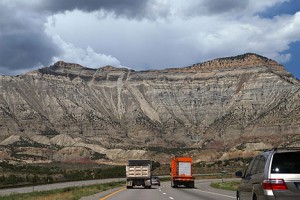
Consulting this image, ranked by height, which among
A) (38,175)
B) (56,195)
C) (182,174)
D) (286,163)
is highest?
(286,163)

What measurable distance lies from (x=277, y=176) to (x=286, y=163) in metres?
0.52

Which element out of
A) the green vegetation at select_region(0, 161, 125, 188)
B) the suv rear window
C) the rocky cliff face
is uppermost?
the rocky cliff face

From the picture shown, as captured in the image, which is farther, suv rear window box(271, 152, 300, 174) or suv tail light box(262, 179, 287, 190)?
suv rear window box(271, 152, 300, 174)

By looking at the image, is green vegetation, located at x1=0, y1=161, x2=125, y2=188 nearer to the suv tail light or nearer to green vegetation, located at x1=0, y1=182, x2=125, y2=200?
green vegetation, located at x1=0, y1=182, x2=125, y2=200

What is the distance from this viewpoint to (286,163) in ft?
37.9

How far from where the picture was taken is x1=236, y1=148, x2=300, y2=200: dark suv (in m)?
11.0

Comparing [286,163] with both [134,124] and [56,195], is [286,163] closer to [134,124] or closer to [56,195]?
[56,195]

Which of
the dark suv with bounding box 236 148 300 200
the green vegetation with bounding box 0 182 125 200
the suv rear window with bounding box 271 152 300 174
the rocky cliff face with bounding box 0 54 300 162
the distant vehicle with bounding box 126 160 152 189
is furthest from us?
the rocky cliff face with bounding box 0 54 300 162

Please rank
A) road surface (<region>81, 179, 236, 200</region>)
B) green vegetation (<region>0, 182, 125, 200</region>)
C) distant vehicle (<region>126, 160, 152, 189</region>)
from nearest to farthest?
1. road surface (<region>81, 179, 236, 200</region>)
2. green vegetation (<region>0, 182, 125, 200</region>)
3. distant vehicle (<region>126, 160, 152, 189</region>)

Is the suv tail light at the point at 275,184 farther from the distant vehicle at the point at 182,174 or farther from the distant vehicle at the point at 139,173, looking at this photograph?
the distant vehicle at the point at 182,174

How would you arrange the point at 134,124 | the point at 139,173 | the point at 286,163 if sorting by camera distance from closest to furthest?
the point at 286,163 < the point at 139,173 < the point at 134,124

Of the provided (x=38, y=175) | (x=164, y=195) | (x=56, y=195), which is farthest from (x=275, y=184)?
(x=38, y=175)

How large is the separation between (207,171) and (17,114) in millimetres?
87267

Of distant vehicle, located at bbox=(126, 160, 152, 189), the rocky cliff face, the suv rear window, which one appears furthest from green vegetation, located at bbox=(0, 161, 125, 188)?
the suv rear window
